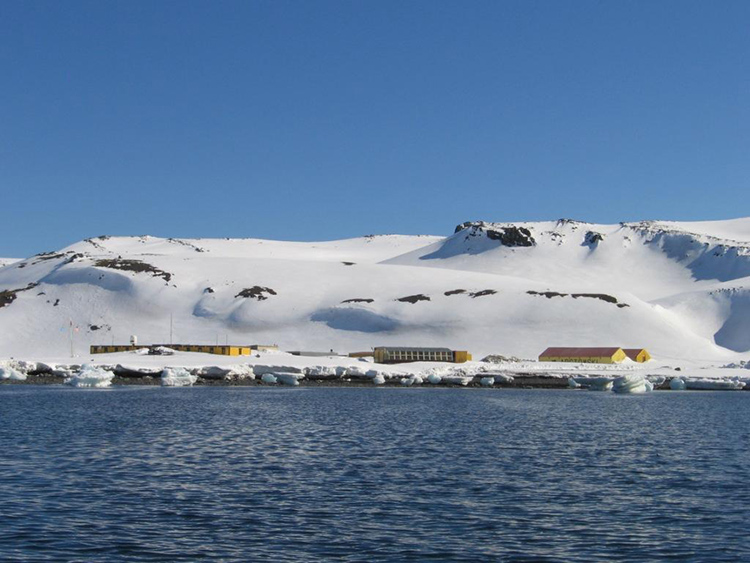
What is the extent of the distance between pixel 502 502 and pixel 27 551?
16.3m

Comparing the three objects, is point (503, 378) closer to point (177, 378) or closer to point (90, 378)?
point (177, 378)

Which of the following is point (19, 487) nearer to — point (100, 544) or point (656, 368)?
point (100, 544)

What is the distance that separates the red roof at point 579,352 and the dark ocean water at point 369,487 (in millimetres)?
108368

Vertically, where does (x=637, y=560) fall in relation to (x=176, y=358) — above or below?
below

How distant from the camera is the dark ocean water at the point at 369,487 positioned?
84.8 ft

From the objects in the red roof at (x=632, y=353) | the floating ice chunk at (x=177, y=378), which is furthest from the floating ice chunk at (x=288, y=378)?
the red roof at (x=632, y=353)

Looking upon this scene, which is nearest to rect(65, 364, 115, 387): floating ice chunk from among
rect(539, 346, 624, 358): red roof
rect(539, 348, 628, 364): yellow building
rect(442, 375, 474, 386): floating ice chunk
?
rect(442, 375, 474, 386): floating ice chunk

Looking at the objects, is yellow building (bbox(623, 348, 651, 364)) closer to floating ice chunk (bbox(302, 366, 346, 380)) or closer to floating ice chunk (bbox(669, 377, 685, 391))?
floating ice chunk (bbox(669, 377, 685, 391))

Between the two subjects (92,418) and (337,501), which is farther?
(92,418)

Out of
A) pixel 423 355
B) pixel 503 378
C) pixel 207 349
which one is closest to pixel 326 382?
pixel 503 378

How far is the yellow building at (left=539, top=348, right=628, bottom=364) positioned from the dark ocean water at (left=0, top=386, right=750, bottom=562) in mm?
106755

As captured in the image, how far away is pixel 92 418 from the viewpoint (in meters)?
64.2

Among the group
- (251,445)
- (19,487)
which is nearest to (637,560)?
(19,487)

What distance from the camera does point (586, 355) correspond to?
177250 millimetres
